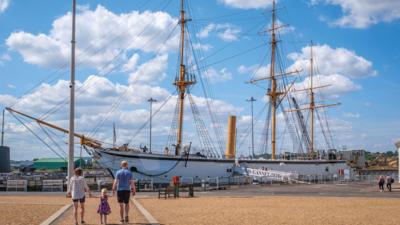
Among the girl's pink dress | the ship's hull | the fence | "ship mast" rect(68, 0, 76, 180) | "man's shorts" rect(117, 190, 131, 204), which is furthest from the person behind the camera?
the ship's hull

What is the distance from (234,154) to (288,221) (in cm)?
4343

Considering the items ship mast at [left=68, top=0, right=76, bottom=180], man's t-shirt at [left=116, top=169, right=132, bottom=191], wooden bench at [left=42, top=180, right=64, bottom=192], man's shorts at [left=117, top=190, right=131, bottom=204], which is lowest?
wooden bench at [left=42, top=180, right=64, bottom=192]

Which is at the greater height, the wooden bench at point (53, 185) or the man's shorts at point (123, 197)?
the man's shorts at point (123, 197)

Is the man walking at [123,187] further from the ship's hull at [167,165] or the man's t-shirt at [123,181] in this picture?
the ship's hull at [167,165]

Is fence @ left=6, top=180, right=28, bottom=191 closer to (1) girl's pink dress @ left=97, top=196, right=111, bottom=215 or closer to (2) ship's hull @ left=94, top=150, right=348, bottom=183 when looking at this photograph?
(2) ship's hull @ left=94, top=150, right=348, bottom=183

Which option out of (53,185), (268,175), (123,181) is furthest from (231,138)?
(123,181)

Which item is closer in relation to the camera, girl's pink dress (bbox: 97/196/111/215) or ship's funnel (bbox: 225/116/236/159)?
girl's pink dress (bbox: 97/196/111/215)

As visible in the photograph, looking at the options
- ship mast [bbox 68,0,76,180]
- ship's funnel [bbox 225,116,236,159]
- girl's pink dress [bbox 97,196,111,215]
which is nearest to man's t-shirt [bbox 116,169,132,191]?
girl's pink dress [bbox 97,196,111,215]

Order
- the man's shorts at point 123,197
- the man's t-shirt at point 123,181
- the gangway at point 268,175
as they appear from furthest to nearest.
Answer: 1. the gangway at point 268,175
2. the man's t-shirt at point 123,181
3. the man's shorts at point 123,197

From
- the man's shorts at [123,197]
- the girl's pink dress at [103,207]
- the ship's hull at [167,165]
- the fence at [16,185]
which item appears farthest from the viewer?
the ship's hull at [167,165]

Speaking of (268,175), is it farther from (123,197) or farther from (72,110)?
(123,197)

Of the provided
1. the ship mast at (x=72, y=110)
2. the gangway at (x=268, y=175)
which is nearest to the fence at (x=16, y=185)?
the ship mast at (x=72, y=110)

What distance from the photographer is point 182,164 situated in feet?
158

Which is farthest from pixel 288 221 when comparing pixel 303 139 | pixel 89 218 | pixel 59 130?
pixel 303 139
